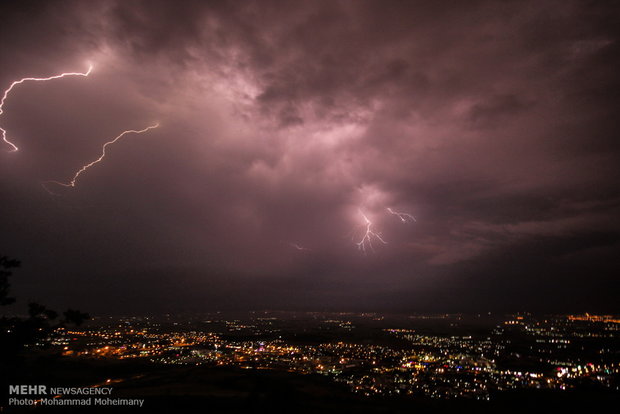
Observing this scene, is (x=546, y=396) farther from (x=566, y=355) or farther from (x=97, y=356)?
(x=97, y=356)

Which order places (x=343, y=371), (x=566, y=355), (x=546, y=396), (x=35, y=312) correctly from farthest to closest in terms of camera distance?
(x=566, y=355), (x=343, y=371), (x=546, y=396), (x=35, y=312)

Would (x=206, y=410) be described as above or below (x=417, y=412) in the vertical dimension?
above

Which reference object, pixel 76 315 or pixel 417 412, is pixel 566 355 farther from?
pixel 76 315

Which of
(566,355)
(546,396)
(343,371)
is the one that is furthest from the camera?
(566,355)

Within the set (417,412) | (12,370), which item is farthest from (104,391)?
(417,412)

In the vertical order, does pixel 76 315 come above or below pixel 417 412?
above

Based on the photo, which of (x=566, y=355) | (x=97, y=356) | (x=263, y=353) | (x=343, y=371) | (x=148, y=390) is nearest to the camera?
(x=148, y=390)

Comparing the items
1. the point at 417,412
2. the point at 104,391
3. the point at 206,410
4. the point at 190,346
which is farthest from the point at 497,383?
the point at 190,346

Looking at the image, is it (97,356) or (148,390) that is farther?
(97,356)

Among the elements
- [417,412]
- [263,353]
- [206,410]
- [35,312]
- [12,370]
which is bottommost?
[263,353]
